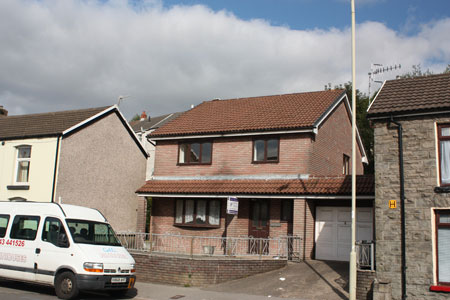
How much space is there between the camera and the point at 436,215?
12.6m

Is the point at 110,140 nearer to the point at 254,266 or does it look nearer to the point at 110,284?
the point at 254,266

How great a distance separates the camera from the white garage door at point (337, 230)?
59.1 feet

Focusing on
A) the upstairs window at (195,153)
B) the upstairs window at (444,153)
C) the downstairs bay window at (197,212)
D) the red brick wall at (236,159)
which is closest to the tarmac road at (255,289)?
the upstairs window at (444,153)

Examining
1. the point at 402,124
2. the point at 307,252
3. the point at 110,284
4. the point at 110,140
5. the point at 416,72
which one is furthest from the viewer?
the point at 416,72

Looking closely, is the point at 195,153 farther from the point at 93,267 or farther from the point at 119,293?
the point at 93,267

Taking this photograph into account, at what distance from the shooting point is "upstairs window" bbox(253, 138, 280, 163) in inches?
819

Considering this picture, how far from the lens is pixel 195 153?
23.0 meters

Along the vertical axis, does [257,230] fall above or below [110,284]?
above

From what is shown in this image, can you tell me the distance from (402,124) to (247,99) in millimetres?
13031

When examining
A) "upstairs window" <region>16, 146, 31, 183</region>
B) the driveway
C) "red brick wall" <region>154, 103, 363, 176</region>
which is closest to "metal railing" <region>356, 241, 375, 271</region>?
the driveway

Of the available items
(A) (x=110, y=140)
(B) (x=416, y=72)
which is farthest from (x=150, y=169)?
(B) (x=416, y=72)

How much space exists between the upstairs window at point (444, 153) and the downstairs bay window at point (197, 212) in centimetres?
1068

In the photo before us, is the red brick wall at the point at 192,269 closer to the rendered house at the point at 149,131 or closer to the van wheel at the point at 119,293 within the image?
the van wheel at the point at 119,293

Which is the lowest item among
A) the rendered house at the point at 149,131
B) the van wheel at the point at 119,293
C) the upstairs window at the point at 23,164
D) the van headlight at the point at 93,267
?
the van wheel at the point at 119,293
